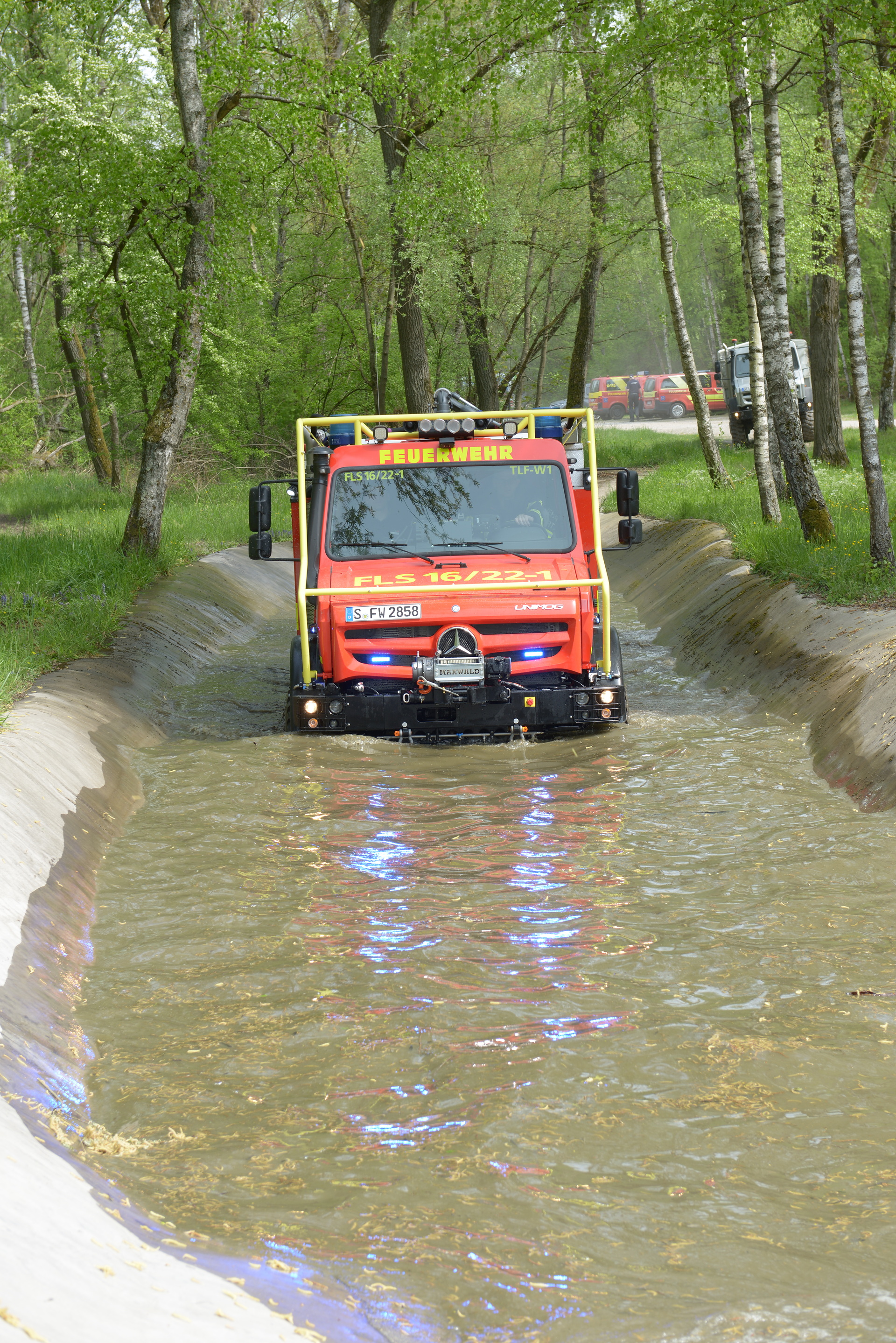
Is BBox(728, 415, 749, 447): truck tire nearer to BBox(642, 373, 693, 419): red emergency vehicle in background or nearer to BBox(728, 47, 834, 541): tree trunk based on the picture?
BBox(728, 47, 834, 541): tree trunk

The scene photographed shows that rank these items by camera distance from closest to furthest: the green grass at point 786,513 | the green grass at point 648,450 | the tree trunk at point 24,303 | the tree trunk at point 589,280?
the green grass at point 786,513 < the tree trunk at point 589,280 < the green grass at point 648,450 < the tree trunk at point 24,303

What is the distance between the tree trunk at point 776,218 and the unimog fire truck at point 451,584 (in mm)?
4019

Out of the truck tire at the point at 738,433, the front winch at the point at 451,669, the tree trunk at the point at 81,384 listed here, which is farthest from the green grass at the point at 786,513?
the tree trunk at the point at 81,384

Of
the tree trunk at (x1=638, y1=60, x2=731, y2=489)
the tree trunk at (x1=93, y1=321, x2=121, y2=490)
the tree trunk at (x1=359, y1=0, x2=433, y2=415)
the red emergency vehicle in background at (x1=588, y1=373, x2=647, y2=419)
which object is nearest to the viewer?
the tree trunk at (x1=638, y1=60, x2=731, y2=489)

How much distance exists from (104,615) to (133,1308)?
10.4 m

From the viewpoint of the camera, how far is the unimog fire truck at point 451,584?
955 centimetres

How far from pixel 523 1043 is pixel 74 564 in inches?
Answer: 444

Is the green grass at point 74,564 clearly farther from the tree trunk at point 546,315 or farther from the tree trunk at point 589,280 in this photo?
the tree trunk at point 546,315

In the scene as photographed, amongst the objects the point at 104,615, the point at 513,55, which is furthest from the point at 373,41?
the point at 104,615

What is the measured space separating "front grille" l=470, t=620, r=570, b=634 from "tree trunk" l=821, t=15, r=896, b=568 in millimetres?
3525

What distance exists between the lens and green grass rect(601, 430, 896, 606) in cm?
1184

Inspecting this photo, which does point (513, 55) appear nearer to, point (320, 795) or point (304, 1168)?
point (320, 795)

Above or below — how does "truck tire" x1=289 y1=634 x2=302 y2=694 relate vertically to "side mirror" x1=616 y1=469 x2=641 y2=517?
below

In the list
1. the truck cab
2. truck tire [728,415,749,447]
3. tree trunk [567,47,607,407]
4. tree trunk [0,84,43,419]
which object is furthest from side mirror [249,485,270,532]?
truck tire [728,415,749,447]
